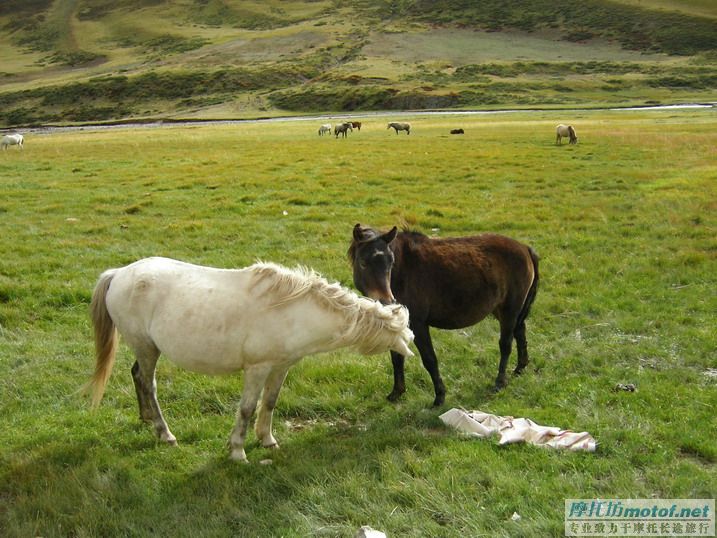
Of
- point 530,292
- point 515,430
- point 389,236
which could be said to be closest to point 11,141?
point 389,236

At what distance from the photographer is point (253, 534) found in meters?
4.66

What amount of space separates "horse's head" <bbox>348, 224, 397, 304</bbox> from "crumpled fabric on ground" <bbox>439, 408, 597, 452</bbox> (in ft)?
5.09

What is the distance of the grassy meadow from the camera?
4977mm

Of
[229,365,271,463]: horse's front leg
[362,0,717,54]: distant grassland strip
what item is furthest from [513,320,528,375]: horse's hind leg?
[362,0,717,54]: distant grassland strip

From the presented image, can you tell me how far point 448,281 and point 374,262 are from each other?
4.47ft

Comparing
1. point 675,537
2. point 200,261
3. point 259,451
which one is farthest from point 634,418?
point 200,261

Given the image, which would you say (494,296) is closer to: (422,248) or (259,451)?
(422,248)

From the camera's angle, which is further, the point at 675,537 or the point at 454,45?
the point at 454,45

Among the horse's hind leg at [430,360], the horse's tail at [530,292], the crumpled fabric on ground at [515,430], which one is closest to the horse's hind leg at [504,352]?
the horse's tail at [530,292]

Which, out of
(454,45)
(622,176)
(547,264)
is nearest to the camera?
(547,264)

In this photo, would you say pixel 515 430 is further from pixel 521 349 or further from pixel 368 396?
pixel 521 349

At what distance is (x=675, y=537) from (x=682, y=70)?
140 metres

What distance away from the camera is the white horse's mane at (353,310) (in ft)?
18.7

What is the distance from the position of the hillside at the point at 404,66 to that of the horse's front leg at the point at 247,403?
9299cm
